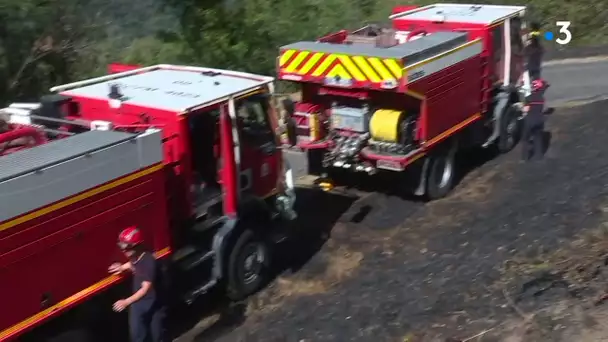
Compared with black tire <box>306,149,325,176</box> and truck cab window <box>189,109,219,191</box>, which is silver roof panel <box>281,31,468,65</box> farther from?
truck cab window <box>189,109,219,191</box>

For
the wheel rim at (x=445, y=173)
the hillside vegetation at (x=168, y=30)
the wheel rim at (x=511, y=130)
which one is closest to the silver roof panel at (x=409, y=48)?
the wheel rim at (x=445, y=173)

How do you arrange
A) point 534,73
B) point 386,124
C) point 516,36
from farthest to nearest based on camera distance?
point 534,73, point 516,36, point 386,124

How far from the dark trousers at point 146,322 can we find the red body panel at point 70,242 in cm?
45

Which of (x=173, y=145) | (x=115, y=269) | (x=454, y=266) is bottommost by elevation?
(x=454, y=266)

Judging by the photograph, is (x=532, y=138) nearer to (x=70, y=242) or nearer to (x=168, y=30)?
(x=70, y=242)

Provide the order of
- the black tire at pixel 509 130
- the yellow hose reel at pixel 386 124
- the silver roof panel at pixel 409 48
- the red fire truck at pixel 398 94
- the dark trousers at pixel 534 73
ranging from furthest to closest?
the dark trousers at pixel 534 73 < the black tire at pixel 509 130 < the yellow hose reel at pixel 386 124 < the red fire truck at pixel 398 94 < the silver roof panel at pixel 409 48

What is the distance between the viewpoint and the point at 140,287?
7508mm

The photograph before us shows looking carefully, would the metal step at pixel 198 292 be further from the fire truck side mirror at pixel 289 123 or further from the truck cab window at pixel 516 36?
the truck cab window at pixel 516 36

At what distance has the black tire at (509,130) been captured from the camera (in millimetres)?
14539

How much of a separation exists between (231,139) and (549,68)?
1654cm

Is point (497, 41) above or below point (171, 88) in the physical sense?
below

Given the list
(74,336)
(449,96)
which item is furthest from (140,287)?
(449,96)

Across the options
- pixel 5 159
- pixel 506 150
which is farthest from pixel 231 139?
pixel 506 150

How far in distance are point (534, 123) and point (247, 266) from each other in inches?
249
